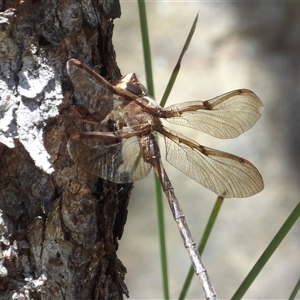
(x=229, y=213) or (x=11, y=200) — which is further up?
(x=229, y=213)

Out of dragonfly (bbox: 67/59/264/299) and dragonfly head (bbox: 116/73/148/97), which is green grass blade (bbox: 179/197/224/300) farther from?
dragonfly head (bbox: 116/73/148/97)

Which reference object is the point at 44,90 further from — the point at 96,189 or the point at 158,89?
the point at 158,89

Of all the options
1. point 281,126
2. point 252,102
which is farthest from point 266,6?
point 252,102

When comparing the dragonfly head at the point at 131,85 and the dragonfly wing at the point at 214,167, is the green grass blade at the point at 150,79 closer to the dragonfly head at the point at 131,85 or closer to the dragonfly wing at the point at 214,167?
the dragonfly head at the point at 131,85

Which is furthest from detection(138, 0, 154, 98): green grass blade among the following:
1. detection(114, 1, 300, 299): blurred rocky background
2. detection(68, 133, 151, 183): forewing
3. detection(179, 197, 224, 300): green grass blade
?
detection(114, 1, 300, 299): blurred rocky background

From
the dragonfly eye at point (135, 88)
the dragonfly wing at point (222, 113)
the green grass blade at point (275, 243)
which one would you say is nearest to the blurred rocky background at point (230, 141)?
the dragonfly wing at point (222, 113)

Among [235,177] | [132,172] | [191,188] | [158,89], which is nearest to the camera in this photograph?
[132,172]
